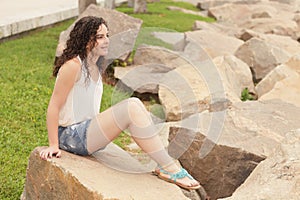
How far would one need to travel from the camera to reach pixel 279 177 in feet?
8.90

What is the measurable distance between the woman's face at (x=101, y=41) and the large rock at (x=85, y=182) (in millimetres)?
615

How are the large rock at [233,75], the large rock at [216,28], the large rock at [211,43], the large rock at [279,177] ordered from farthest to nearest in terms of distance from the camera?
the large rock at [216,28] → the large rock at [211,43] → the large rock at [233,75] → the large rock at [279,177]

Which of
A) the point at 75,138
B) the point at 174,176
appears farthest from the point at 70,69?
the point at 174,176

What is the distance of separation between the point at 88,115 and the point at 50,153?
343 millimetres

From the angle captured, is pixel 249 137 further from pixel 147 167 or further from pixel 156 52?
pixel 156 52

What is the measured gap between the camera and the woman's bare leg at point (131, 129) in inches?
121

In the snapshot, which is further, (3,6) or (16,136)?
(3,6)

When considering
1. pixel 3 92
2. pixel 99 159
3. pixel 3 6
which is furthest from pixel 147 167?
pixel 3 6

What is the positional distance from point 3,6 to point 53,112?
708 cm

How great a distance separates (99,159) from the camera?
127 inches

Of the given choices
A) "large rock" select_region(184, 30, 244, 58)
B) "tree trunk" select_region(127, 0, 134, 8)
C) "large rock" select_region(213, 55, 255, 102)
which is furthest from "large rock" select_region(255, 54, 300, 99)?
"tree trunk" select_region(127, 0, 134, 8)

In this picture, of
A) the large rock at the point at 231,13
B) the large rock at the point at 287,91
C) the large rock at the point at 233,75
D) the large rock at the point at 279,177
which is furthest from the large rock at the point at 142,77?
the large rock at the point at 231,13

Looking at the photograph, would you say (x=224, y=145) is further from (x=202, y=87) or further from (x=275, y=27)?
(x=275, y=27)

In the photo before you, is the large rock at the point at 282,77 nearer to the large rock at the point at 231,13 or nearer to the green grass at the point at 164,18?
the green grass at the point at 164,18
